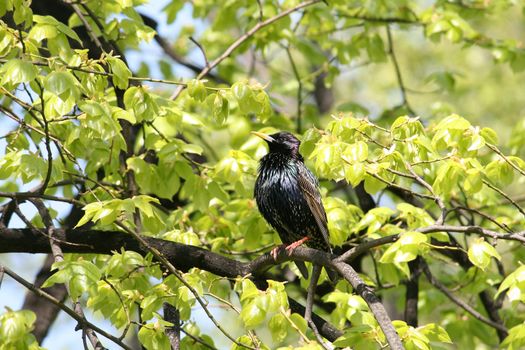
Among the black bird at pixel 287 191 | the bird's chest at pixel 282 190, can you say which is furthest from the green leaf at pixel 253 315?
the bird's chest at pixel 282 190

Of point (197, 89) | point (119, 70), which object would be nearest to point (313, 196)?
point (197, 89)

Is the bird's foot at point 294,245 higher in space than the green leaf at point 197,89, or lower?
lower

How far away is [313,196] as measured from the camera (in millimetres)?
5438

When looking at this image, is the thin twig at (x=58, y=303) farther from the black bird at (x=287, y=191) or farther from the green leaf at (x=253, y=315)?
the black bird at (x=287, y=191)

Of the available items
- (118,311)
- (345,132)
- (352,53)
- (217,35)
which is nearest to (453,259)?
(352,53)

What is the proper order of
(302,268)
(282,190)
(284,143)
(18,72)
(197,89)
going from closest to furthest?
Answer: 1. (18,72)
2. (197,89)
3. (302,268)
4. (282,190)
5. (284,143)

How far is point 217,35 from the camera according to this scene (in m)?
8.70

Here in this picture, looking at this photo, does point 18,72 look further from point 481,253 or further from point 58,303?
point 481,253

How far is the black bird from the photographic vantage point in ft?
18.1

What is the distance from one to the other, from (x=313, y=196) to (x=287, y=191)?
0.25m

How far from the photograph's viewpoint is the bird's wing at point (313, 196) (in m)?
5.23

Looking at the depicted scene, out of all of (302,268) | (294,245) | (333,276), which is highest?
(294,245)

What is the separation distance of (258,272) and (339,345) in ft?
3.43

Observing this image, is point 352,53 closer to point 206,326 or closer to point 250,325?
point 250,325
